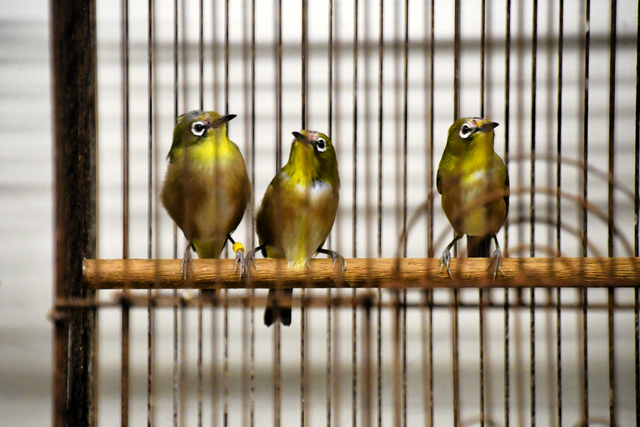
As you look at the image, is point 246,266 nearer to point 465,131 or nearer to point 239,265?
point 239,265

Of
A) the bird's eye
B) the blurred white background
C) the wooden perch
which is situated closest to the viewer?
the wooden perch

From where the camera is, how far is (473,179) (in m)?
0.87

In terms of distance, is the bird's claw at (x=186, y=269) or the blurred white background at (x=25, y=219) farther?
the blurred white background at (x=25, y=219)

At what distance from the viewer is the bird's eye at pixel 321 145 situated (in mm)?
815

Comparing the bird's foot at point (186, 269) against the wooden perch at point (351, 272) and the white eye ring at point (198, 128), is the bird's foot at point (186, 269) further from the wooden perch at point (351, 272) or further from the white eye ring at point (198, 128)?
the white eye ring at point (198, 128)

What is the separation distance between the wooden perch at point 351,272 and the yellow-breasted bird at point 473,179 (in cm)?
9

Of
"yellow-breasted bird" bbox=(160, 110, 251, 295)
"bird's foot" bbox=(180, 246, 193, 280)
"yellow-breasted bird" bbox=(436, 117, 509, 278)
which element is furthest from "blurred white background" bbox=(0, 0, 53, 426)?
"yellow-breasted bird" bbox=(436, 117, 509, 278)

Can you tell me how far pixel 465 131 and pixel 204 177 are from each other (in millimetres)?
412

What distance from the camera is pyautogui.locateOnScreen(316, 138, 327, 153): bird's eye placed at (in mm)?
815

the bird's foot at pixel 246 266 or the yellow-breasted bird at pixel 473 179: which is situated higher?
the yellow-breasted bird at pixel 473 179

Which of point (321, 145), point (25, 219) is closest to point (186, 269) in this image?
point (321, 145)

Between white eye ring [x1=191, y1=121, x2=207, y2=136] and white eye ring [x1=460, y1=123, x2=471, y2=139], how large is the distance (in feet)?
1.31

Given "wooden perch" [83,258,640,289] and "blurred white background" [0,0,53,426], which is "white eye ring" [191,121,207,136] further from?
"blurred white background" [0,0,53,426]

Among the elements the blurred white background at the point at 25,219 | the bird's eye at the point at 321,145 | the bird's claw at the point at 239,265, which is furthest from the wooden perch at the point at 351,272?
the blurred white background at the point at 25,219
